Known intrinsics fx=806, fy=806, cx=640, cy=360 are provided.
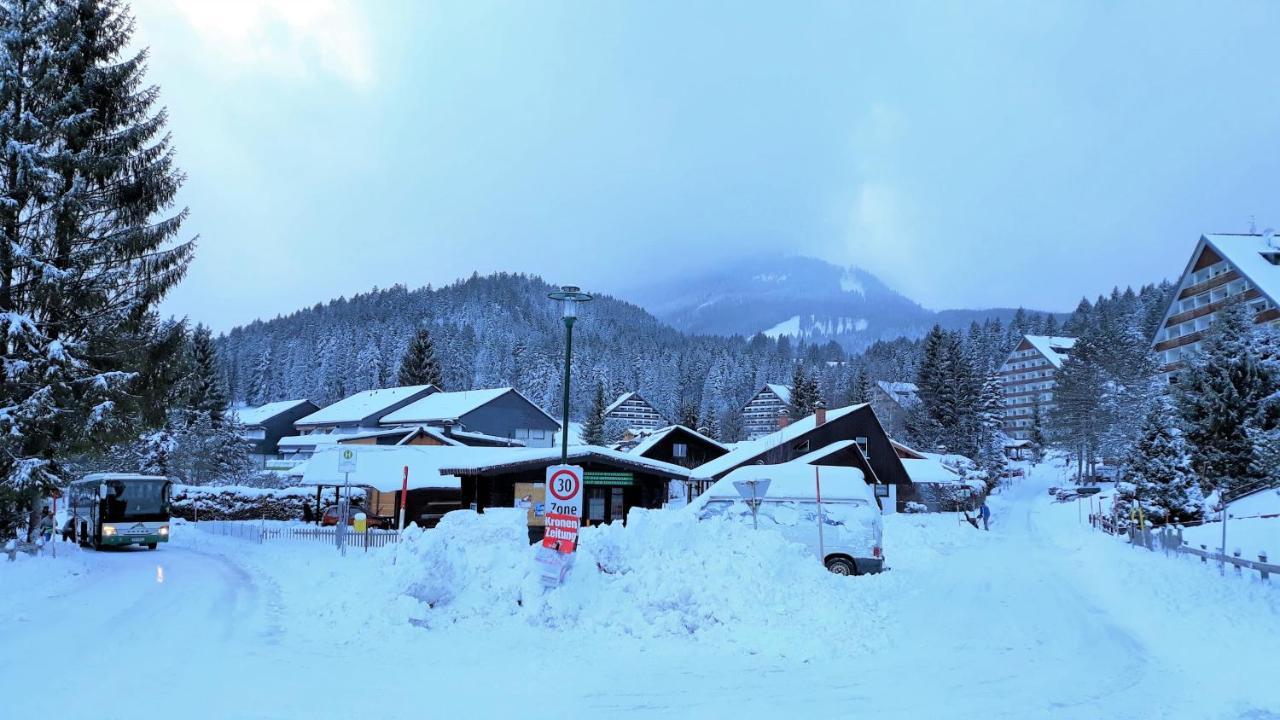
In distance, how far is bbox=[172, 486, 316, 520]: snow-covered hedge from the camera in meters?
44.9

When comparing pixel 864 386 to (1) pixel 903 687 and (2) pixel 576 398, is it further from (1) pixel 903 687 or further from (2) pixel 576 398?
(1) pixel 903 687

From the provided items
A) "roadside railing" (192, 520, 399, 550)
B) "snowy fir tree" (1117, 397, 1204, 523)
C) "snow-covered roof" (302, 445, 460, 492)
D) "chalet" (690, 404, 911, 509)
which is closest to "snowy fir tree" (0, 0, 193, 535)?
"roadside railing" (192, 520, 399, 550)

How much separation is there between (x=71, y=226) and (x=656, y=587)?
16.3 m

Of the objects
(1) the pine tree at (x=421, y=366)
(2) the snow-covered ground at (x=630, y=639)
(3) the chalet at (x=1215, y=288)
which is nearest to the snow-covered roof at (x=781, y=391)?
(1) the pine tree at (x=421, y=366)

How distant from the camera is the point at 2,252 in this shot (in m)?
17.5

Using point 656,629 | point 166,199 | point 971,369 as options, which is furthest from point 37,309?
point 971,369

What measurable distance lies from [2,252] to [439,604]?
12947 millimetres

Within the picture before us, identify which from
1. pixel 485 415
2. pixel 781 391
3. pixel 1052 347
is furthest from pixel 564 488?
pixel 1052 347

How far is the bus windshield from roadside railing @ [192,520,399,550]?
3.46m

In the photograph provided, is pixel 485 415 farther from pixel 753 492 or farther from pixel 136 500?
pixel 753 492

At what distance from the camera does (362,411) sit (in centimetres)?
7912

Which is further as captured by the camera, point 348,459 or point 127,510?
point 127,510

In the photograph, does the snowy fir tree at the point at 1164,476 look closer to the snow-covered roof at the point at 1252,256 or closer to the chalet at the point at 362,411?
Answer: the snow-covered roof at the point at 1252,256

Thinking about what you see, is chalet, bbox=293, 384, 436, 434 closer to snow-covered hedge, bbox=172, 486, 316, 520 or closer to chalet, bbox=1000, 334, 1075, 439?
snow-covered hedge, bbox=172, 486, 316, 520
